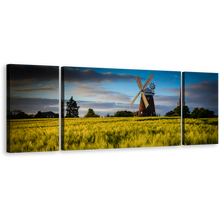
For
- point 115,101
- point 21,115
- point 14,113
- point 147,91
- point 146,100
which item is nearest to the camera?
point 21,115

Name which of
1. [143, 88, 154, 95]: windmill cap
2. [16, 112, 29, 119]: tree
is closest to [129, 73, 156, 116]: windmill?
[143, 88, 154, 95]: windmill cap

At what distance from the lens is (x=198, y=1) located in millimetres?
1610

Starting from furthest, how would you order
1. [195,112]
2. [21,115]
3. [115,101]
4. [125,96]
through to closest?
[125,96] → [115,101] → [195,112] → [21,115]

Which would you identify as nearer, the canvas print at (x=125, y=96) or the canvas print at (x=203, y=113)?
the canvas print at (x=203, y=113)

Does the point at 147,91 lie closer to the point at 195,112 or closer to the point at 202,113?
the point at 195,112

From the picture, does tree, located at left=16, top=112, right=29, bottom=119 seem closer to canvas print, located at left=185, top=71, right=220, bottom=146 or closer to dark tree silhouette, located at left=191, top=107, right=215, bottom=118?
canvas print, located at left=185, top=71, right=220, bottom=146

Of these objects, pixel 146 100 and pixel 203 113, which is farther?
pixel 146 100

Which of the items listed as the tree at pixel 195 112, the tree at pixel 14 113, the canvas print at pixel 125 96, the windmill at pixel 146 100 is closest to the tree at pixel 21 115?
the tree at pixel 14 113

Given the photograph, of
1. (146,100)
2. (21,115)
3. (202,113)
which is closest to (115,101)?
(146,100)

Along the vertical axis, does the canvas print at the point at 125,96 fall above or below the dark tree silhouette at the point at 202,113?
above

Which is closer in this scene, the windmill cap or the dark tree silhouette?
the dark tree silhouette

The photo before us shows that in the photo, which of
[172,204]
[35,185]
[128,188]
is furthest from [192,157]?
[35,185]

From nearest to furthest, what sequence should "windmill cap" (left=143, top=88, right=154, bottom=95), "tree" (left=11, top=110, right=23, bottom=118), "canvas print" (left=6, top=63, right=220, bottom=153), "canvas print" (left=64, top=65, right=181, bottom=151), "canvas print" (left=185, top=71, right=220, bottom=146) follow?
"canvas print" (left=185, top=71, right=220, bottom=146)
"canvas print" (left=6, top=63, right=220, bottom=153)
"tree" (left=11, top=110, right=23, bottom=118)
"canvas print" (left=64, top=65, right=181, bottom=151)
"windmill cap" (left=143, top=88, right=154, bottom=95)

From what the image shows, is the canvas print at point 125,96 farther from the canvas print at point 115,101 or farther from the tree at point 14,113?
the tree at point 14,113
